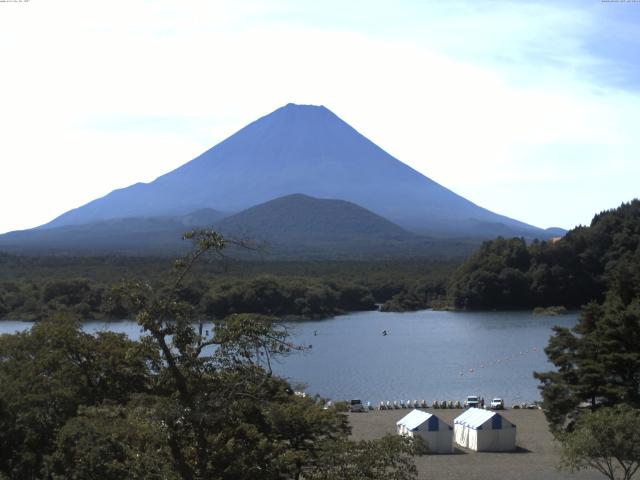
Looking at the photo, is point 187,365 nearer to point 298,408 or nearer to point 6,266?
point 298,408

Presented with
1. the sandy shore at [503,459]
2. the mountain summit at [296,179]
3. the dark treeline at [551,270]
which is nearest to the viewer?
the sandy shore at [503,459]

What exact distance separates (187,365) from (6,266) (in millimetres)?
53774

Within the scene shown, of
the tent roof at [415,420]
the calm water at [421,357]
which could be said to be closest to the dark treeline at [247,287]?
the calm water at [421,357]

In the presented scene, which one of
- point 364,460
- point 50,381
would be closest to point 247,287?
point 50,381

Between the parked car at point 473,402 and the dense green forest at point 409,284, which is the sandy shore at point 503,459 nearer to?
the parked car at point 473,402

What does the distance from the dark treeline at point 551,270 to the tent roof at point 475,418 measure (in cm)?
2834

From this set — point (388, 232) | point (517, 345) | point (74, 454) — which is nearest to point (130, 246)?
point (388, 232)

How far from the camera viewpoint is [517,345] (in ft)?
97.7

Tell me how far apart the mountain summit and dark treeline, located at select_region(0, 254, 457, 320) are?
239ft

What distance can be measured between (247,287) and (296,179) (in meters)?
96.5

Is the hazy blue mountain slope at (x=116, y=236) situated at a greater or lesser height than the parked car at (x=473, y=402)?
greater

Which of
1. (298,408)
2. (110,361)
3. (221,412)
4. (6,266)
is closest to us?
(221,412)

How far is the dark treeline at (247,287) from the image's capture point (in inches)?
1559

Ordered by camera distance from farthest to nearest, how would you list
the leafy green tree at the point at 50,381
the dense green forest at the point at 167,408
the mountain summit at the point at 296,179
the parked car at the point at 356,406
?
the mountain summit at the point at 296,179
the parked car at the point at 356,406
the leafy green tree at the point at 50,381
the dense green forest at the point at 167,408
